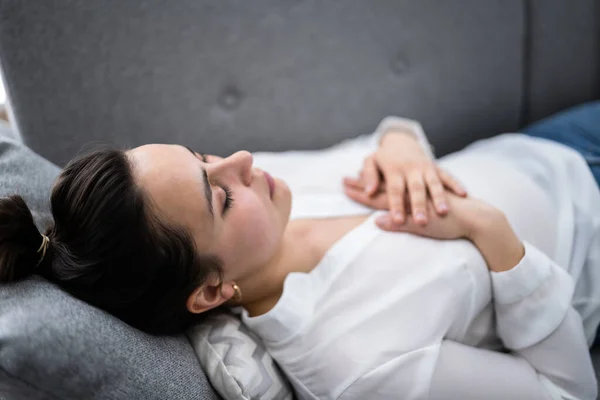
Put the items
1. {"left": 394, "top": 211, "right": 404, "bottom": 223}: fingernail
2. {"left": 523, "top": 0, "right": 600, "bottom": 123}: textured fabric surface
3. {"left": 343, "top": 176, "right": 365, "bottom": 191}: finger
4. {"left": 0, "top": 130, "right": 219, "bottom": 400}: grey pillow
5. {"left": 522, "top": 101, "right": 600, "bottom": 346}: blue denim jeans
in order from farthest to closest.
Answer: {"left": 523, "top": 0, "right": 600, "bottom": 123}: textured fabric surface
{"left": 522, "top": 101, "right": 600, "bottom": 346}: blue denim jeans
{"left": 343, "top": 176, "right": 365, "bottom": 191}: finger
{"left": 394, "top": 211, "right": 404, "bottom": 223}: fingernail
{"left": 0, "top": 130, "right": 219, "bottom": 400}: grey pillow

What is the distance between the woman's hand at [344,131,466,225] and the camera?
851mm

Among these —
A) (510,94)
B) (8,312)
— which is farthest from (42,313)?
(510,94)

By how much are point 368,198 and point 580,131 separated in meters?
0.58

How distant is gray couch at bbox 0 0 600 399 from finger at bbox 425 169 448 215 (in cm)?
43

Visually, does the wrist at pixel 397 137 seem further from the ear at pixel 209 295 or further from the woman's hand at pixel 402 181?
the ear at pixel 209 295

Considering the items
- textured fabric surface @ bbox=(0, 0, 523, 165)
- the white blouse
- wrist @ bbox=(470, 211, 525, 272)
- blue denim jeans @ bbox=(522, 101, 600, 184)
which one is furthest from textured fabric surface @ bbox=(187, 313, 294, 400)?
blue denim jeans @ bbox=(522, 101, 600, 184)

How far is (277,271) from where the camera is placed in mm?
832

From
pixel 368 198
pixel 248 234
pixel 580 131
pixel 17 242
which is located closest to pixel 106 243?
pixel 17 242

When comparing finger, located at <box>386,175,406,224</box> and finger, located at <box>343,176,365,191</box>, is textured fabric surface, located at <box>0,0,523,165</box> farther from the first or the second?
finger, located at <box>386,175,406,224</box>

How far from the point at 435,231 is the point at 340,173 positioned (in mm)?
285

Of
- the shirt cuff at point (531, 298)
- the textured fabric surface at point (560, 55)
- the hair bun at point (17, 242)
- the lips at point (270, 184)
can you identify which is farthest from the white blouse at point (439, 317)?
the textured fabric surface at point (560, 55)

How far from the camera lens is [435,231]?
0.84m

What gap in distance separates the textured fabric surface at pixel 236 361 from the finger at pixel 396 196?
1.03 feet

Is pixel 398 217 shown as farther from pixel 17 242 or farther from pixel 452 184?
pixel 17 242
